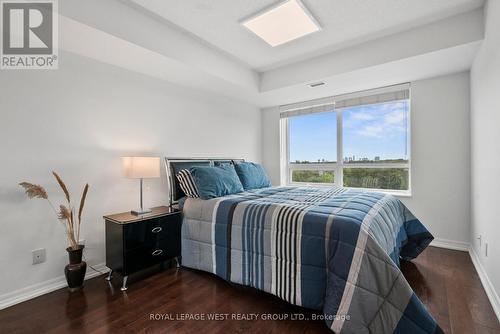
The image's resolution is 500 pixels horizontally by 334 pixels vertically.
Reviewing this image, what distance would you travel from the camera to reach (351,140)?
3.96 m

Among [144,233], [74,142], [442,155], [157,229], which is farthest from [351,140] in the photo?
[74,142]

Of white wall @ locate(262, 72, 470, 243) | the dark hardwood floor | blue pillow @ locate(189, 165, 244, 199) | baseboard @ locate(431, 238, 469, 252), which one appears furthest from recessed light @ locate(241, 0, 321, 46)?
baseboard @ locate(431, 238, 469, 252)

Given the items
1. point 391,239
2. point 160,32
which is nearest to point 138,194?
point 160,32

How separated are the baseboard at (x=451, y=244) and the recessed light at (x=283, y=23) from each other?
3079 mm

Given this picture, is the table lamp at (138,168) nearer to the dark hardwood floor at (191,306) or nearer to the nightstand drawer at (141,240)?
the nightstand drawer at (141,240)

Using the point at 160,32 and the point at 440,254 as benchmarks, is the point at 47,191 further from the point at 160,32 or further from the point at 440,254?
the point at 440,254

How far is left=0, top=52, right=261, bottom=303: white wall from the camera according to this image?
1952 millimetres

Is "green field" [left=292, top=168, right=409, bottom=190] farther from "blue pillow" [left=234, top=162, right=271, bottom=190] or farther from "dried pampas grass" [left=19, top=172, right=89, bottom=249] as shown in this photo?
"dried pampas grass" [left=19, top=172, right=89, bottom=249]

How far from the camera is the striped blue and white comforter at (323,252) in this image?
1.42 meters

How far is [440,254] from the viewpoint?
287cm

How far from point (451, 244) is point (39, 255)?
4.53 meters

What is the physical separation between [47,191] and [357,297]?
8.57 feet

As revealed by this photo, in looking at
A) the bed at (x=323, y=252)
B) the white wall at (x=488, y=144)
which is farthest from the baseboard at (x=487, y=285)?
the bed at (x=323, y=252)

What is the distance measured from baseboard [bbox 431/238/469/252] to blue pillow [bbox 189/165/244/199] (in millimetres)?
2691
